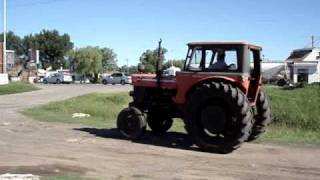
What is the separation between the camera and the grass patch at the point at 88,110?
2267cm

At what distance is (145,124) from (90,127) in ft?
12.3

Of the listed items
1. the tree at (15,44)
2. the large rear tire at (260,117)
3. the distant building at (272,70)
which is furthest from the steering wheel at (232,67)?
the tree at (15,44)

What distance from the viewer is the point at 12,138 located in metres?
17.1

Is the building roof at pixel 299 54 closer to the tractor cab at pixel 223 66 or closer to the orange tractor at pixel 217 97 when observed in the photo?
the orange tractor at pixel 217 97

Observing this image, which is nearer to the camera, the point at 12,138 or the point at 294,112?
the point at 12,138

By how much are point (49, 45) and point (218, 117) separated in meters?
127

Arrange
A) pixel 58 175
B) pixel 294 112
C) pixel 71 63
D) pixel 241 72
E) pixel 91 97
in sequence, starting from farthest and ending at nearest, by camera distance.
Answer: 1. pixel 71 63
2. pixel 91 97
3. pixel 294 112
4. pixel 241 72
5. pixel 58 175

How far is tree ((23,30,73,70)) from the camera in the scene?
138250 mm

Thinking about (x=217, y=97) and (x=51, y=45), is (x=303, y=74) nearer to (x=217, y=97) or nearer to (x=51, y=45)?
(x=217, y=97)

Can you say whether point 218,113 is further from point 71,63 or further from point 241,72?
point 71,63

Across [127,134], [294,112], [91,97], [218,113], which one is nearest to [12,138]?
[127,134]

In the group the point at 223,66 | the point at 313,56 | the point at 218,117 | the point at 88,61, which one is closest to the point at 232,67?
the point at 223,66

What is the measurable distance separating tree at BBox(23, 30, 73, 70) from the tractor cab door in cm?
12493

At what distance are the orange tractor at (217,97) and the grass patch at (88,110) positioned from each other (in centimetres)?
456
